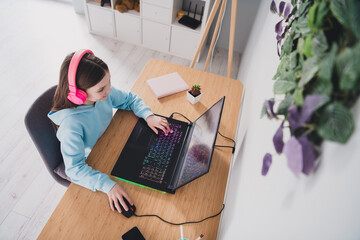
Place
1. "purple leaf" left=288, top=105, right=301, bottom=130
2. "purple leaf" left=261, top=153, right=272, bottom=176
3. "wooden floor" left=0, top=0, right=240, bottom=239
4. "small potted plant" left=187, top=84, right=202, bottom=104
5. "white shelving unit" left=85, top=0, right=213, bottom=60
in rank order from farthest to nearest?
1. "white shelving unit" left=85, top=0, right=213, bottom=60
2. "wooden floor" left=0, top=0, right=240, bottom=239
3. "small potted plant" left=187, top=84, right=202, bottom=104
4. "purple leaf" left=261, top=153, right=272, bottom=176
5. "purple leaf" left=288, top=105, right=301, bottom=130

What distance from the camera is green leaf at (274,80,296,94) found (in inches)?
17.2

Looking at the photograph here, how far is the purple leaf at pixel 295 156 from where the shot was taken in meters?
0.35

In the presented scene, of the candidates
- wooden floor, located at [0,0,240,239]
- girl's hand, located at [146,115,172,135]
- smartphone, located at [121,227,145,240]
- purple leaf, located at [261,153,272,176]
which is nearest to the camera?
purple leaf, located at [261,153,272,176]

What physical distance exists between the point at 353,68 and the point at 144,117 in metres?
0.95

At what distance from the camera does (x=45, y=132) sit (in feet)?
3.28

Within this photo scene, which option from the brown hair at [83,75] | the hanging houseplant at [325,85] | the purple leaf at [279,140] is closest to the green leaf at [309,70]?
the hanging houseplant at [325,85]

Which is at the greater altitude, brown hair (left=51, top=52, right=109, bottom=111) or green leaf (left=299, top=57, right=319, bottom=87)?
green leaf (left=299, top=57, right=319, bottom=87)

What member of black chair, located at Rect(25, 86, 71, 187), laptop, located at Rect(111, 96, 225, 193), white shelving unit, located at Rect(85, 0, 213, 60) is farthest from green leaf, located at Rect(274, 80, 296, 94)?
white shelving unit, located at Rect(85, 0, 213, 60)

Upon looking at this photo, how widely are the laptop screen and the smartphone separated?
22cm

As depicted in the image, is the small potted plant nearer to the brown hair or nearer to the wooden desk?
the wooden desk

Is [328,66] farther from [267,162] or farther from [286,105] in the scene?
[267,162]

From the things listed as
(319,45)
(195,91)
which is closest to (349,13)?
(319,45)

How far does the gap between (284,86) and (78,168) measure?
0.83 meters

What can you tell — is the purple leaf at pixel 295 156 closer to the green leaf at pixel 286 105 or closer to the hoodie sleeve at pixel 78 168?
the green leaf at pixel 286 105
